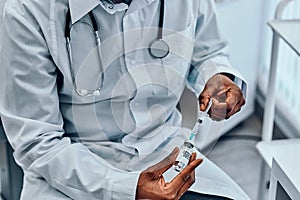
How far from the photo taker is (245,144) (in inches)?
93.2

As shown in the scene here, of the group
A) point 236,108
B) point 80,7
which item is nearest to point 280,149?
point 236,108

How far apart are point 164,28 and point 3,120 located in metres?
0.39

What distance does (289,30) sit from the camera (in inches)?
62.9

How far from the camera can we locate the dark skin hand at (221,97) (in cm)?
125

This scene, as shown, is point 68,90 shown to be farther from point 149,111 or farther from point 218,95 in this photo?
point 218,95

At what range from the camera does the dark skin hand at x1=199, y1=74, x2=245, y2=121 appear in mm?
1252

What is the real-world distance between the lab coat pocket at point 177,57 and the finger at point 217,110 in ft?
0.35

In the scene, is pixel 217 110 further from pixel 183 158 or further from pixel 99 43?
pixel 99 43

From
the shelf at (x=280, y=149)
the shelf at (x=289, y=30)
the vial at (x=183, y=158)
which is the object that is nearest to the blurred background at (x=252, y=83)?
the shelf at (x=289, y=30)

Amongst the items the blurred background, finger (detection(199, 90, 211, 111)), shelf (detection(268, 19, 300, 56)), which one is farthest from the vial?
the blurred background

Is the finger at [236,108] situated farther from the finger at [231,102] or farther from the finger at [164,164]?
the finger at [164,164]

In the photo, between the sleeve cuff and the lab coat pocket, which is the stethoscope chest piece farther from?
the sleeve cuff

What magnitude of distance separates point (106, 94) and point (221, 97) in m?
0.25

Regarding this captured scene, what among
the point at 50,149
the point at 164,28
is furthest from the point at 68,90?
the point at 164,28
